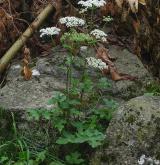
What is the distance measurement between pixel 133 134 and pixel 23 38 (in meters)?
1.76

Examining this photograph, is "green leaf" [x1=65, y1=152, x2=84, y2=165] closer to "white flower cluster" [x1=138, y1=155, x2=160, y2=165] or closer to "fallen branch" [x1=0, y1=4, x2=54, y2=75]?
"white flower cluster" [x1=138, y1=155, x2=160, y2=165]

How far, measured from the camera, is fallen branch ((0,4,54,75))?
4.71 meters

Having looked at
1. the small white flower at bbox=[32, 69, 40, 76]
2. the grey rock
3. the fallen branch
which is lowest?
the grey rock

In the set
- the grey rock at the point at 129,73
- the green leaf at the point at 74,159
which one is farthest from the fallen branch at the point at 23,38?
the green leaf at the point at 74,159

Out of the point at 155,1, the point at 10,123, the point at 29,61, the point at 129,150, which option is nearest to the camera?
the point at 129,150

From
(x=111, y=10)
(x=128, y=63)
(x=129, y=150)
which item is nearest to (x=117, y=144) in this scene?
→ (x=129, y=150)

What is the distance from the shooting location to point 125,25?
515 centimetres

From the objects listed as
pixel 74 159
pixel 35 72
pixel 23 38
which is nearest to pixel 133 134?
pixel 74 159

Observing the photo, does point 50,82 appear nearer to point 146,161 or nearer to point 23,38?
point 23,38

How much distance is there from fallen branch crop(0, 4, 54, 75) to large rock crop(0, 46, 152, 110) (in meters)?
0.08

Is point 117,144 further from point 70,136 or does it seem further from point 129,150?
point 70,136

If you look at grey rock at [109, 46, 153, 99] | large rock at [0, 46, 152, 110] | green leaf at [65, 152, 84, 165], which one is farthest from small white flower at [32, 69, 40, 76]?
green leaf at [65, 152, 84, 165]

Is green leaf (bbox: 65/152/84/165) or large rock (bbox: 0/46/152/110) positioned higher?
large rock (bbox: 0/46/152/110)

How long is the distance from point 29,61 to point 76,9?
69 cm
